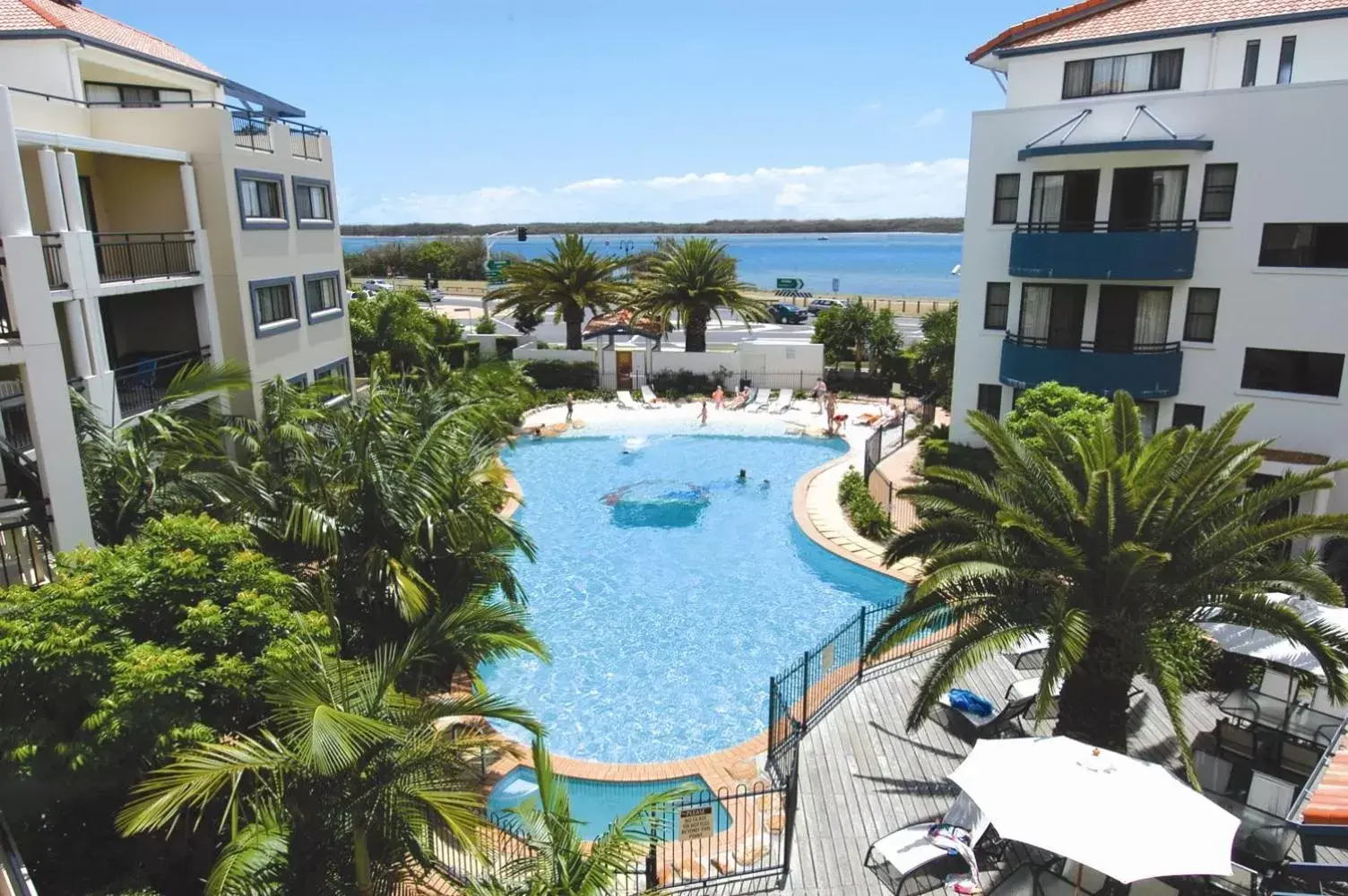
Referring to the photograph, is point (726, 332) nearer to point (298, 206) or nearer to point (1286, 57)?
point (298, 206)

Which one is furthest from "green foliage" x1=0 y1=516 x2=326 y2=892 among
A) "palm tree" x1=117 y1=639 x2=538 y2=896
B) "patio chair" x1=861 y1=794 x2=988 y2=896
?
"patio chair" x1=861 y1=794 x2=988 y2=896

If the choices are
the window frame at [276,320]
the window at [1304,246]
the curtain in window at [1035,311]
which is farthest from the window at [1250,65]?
the window frame at [276,320]

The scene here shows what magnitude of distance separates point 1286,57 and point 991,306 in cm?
944

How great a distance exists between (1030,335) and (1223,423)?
12947 mm

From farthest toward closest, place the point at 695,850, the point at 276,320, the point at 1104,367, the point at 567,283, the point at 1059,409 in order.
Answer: the point at 567,283, the point at 276,320, the point at 1104,367, the point at 1059,409, the point at 695,850

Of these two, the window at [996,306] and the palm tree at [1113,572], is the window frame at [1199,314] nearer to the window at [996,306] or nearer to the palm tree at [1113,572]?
the window at [996,306]

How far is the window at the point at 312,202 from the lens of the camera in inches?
1013

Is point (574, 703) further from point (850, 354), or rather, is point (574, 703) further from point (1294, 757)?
point (850, 354)

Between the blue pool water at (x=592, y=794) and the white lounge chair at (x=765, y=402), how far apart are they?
27163 millimetres

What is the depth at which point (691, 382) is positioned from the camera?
146ft

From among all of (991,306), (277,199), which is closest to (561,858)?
(277,199)

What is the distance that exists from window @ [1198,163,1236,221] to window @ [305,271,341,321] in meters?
25.5

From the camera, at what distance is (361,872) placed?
28.4ft

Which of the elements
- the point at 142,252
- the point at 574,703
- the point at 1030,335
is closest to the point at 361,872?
the point at 574,703
